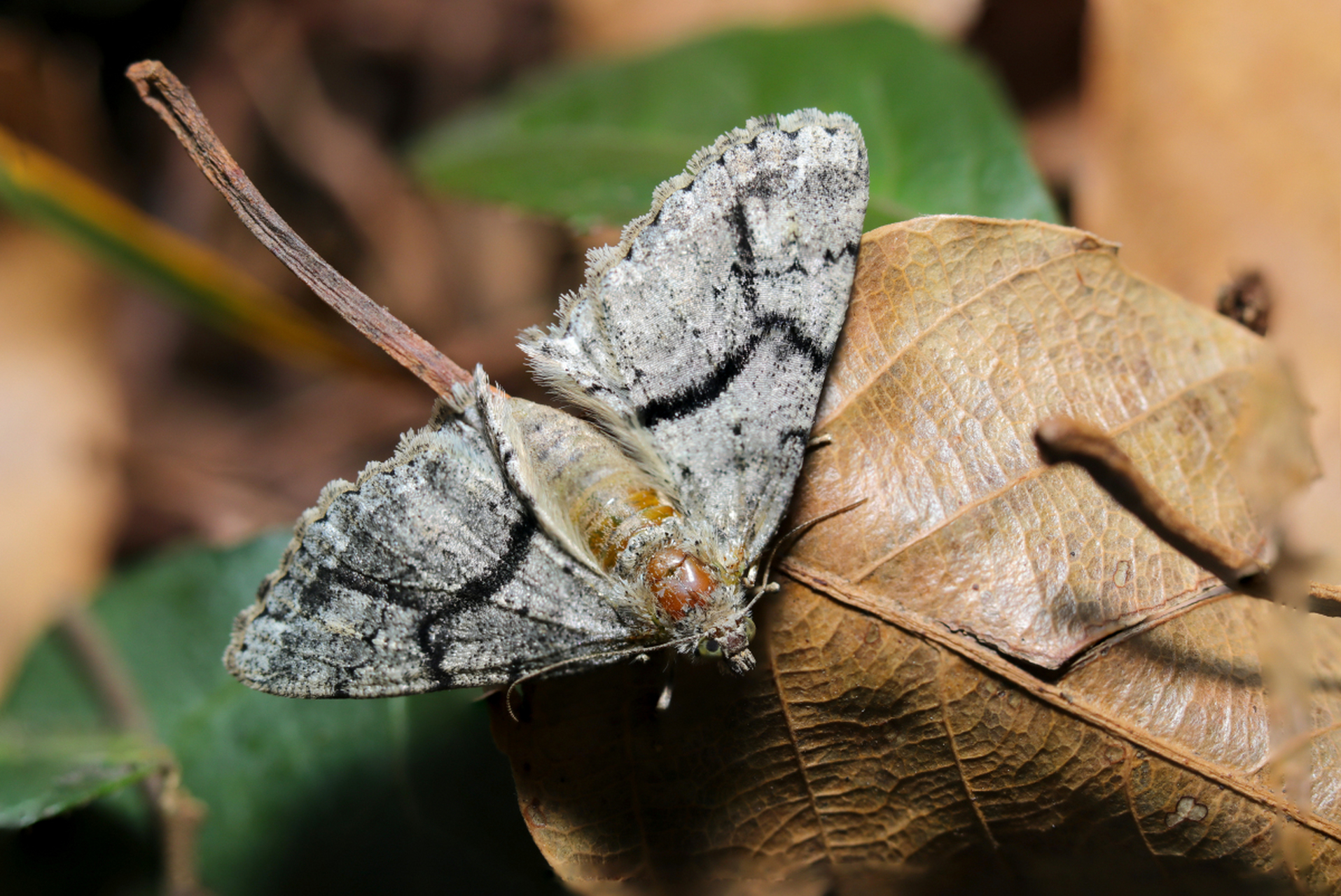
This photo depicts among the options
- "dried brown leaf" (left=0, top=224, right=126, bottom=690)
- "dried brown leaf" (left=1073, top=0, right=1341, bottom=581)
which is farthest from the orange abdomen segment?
"dried brown leaf" (left=0, top=224, right=126, bottom=690)

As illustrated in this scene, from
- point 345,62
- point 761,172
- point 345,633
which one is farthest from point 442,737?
point 345,62

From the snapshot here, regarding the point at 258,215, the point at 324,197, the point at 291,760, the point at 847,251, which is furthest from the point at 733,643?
the point at 324,197

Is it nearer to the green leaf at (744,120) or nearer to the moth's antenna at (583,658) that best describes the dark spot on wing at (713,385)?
the green leaf at (744,120)

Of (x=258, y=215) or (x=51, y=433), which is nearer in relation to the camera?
(x=258, y=215)

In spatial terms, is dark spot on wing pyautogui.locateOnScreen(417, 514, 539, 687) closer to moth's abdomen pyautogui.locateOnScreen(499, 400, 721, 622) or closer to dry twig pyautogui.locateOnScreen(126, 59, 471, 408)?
moth's abdomen pyautogui.locateOnScreen(499, 400, 721, 622)

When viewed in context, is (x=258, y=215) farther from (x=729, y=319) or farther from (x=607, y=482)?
(x=729, y=319)

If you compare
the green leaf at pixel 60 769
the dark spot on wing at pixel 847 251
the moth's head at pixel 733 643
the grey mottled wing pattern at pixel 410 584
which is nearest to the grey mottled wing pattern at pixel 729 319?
the dark spot on wing at pixel 847 251
